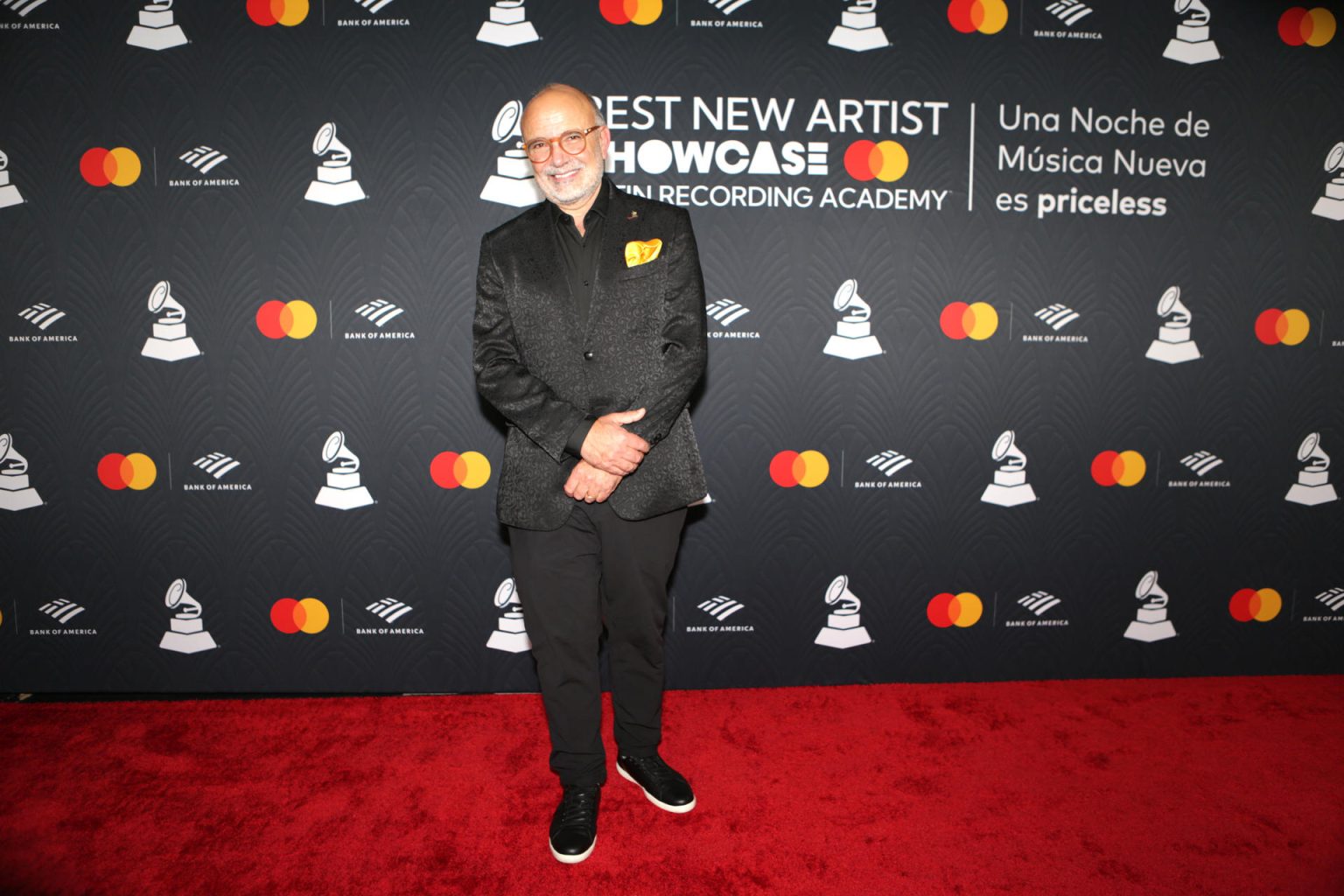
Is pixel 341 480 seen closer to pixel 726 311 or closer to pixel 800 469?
pixel 726 311

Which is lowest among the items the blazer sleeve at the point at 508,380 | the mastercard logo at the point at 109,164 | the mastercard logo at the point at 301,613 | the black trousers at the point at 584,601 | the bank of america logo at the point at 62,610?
the mastercard logo at the point at 301,613

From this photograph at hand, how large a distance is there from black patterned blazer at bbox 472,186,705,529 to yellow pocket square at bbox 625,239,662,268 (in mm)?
11

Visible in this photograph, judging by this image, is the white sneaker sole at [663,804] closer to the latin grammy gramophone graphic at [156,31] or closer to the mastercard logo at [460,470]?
the mastercard logo at [460,470]

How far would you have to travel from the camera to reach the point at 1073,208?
2.53 metres

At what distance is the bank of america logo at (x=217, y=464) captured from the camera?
254cm

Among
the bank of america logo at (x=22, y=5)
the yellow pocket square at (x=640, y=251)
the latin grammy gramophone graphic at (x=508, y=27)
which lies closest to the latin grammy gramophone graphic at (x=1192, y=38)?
the yellow pocket square at (x=640, y=251)

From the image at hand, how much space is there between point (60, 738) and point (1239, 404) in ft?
13.2

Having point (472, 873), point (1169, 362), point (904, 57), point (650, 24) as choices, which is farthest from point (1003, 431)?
point (472, 873)

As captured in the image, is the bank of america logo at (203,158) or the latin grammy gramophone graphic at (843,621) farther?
the latin grammy gramophone graphic at (843,621)

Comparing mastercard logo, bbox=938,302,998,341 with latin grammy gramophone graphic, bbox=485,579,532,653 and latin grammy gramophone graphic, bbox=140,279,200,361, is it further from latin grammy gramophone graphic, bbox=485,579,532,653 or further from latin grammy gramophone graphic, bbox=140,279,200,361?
latin grammy gramophone graphic, bbox=140,279,200,361

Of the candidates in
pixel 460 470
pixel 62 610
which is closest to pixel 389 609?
pixel 460 470

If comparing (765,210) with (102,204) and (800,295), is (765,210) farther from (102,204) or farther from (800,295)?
(102,204)

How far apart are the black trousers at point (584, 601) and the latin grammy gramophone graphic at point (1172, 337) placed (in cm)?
186

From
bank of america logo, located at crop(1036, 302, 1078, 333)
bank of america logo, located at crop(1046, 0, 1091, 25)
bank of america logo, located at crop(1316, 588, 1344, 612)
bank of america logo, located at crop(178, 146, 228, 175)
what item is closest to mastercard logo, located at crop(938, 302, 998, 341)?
bank of america logo, located at crop(1036, 302, 1078, 333)
